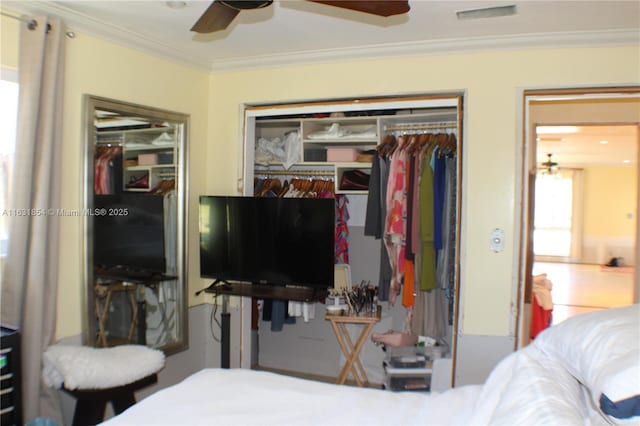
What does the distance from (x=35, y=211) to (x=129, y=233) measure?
665 millimetres

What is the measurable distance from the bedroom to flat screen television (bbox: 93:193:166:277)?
159 millimetres

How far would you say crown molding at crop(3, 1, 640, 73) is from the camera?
2529 mm

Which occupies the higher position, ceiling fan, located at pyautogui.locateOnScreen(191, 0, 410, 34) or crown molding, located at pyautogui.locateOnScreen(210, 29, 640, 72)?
crown molding, located at pyautogui.locateOnScreen(210, 29, 640, 72)

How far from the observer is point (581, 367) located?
1.28m

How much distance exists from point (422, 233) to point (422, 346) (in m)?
0.92

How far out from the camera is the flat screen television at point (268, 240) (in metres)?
3.01

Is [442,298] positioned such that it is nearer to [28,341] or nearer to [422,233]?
[422,233]

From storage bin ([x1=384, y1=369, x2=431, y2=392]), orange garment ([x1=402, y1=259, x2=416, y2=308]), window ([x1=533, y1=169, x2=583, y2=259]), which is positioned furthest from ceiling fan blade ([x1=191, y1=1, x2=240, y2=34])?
window ([x1=533, y1=169, x2=583, y2=259])

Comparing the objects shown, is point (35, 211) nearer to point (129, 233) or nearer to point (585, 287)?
point (129, 233)

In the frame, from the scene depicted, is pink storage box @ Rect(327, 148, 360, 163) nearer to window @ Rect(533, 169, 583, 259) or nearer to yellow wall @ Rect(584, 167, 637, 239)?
window @ Rect(533, 169, 583, 259)

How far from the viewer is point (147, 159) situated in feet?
10.2

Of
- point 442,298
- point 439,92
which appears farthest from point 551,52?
point 442,298

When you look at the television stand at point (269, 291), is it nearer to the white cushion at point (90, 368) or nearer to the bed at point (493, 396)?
the white cushion at point (90, 368)

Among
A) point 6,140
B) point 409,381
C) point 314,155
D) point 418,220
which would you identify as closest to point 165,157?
point 6,140
